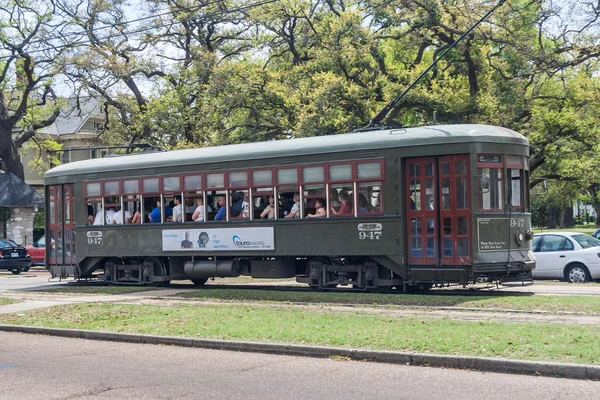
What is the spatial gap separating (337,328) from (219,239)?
8.91 meters

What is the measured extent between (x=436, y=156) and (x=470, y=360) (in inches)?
330

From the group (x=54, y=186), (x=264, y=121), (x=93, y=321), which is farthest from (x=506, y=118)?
(x=93, y=321)

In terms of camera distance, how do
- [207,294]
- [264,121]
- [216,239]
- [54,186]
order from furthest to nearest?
[264,121], [54,186], [216,239], [207,294]

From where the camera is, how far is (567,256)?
70.9ft

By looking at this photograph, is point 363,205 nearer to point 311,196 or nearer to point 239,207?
point 311,196

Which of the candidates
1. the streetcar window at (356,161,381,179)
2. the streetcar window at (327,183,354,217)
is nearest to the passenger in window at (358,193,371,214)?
the streetcar window at (327,183,354,217)

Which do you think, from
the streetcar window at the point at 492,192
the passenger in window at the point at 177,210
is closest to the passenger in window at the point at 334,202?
the streetcar window at the point at 492,192

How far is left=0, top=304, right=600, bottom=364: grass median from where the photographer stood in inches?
400

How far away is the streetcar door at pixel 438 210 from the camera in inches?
675

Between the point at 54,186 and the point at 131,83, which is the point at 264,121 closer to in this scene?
the point at 131,83

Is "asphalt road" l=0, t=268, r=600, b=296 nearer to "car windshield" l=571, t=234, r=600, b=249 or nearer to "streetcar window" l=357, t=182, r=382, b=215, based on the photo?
"car windshield" l=571, t=234, r=600, b=249

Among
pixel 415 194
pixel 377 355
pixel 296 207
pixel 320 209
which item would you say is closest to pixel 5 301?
pixel 296 207

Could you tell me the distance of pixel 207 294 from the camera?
767 inches

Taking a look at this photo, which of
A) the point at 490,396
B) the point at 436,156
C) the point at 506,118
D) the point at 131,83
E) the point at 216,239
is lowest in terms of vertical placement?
the point at 490,396
